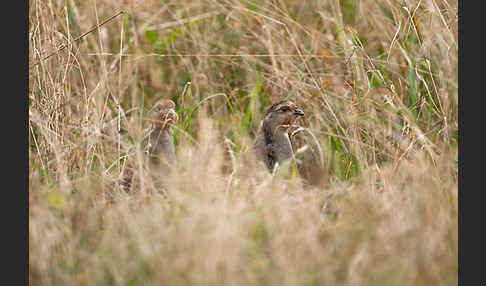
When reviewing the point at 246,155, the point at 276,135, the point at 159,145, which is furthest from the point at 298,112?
the point at 159,145

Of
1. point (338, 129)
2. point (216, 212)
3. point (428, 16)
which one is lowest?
point (338, 129)

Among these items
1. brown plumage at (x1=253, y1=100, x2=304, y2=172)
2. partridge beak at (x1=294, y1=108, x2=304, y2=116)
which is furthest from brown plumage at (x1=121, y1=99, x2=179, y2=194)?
partridge beak at (x1=294, y1=108, x2=304, y2=116)

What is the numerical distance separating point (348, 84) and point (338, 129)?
458mm

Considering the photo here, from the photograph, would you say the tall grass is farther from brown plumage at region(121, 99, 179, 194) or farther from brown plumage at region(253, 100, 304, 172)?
brown plumage at region(253, 100, 304, 172)

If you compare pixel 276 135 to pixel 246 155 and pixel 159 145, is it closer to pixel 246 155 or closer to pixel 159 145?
pixel 246 155

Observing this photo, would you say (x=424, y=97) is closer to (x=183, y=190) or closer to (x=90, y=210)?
(x=183, y=190)

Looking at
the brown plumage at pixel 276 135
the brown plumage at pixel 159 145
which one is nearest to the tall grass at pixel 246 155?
the brown plumage at pixel 159 145

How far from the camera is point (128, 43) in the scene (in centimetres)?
707

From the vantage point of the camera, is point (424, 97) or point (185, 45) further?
point (185, 45)

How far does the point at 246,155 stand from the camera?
17.1ft

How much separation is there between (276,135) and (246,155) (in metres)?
0.78

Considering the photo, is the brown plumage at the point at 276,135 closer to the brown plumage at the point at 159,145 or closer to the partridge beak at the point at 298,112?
A: the partridge beak at the point at 298,112

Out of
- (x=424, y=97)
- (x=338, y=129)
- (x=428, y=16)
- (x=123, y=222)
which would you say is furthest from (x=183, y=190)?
(x=428, y=16)

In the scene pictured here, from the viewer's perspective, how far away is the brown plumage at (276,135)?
19.1 feet
